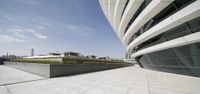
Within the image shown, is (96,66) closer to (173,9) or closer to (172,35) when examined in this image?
(172,35)

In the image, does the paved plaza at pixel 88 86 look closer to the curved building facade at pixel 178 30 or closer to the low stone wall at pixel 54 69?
the low stone wall at pixel 54 69

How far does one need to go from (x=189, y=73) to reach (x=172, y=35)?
17.4 feet

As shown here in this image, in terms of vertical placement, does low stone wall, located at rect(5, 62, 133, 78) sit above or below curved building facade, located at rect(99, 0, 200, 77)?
below

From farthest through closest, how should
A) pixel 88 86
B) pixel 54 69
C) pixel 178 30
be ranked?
pixel 178 30 → pixel 54 69 → pixel 88 86

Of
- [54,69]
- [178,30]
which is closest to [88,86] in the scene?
[54,69]

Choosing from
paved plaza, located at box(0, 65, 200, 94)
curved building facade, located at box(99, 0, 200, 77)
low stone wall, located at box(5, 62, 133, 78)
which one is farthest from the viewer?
low stone wall, located at box(5, 62, 133, 78)

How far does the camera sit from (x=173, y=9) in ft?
37.6

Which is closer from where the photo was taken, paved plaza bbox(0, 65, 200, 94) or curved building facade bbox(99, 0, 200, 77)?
paved plaza bbox(0, 65, 200, 94)

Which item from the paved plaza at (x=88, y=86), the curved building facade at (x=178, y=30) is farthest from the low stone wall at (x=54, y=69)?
the curved building facade at (x=178, y=30)

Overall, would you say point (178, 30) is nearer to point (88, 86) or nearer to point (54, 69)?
point (88, 86)

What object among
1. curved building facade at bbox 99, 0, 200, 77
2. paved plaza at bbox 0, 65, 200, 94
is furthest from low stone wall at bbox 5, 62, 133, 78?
curved building facade at bbox 99, 0, 200, 77

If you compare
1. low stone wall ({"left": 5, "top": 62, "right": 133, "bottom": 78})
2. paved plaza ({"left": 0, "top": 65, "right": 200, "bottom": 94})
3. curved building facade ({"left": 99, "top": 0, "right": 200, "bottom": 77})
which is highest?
curved building facade ({"left": 99, "top": 0, "right": 200, "bottom": 77})

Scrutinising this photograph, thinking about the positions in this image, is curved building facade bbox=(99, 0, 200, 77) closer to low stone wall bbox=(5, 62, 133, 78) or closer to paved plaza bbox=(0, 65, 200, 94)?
paved plaza bbox=(0, 65, 200, 94)

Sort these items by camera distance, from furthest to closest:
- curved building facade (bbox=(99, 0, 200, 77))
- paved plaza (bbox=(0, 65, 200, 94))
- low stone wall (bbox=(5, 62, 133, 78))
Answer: low stone wall (bbox=(5, 62, 133, 78))
curved building facade (bbox=(99, 0, 200, 77))
paved plaza (bbox=(0, 65, 200, 94))
